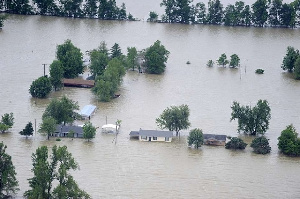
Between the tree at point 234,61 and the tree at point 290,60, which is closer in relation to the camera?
the tree at point 290,60

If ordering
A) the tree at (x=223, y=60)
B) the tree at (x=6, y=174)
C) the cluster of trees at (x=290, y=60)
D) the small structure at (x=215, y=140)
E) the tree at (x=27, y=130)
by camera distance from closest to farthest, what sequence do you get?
the tree at (x=6, y=174) < the tree at (x=27, y=130) < the small structure at (x=215, y=140) < the cluster of trees at (x=290, y=60) < the tree at (x=223, y=60)

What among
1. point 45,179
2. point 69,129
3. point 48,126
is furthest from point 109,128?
point 45,179

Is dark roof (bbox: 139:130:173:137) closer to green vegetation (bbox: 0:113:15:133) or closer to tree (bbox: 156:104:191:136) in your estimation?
tree (bbox: 156:104:191:136)

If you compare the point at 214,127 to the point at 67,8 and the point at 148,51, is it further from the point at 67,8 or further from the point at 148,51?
the point at 67,8

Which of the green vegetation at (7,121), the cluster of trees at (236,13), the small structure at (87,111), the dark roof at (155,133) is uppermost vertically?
the cluster of trees at (236,13)

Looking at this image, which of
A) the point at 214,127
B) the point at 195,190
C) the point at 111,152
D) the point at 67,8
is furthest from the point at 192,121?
the point at 67,8

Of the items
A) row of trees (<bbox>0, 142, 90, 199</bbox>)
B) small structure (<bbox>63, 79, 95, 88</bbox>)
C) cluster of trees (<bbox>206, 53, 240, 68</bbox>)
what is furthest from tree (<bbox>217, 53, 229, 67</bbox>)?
row of trees (<bbox>0, 142, 90, 199</bbox>)

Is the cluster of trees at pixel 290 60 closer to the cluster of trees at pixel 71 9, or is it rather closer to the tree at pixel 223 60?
the tree at pixel 223 60

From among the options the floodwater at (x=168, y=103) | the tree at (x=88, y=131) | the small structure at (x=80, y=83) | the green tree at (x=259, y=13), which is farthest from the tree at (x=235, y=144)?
the green tree at (x=259, y=13)
